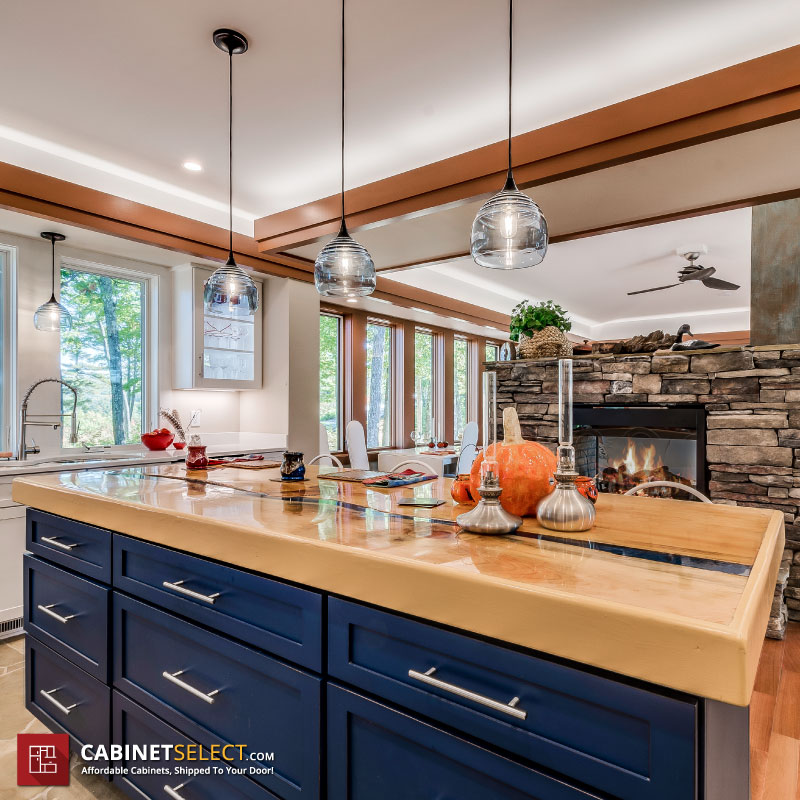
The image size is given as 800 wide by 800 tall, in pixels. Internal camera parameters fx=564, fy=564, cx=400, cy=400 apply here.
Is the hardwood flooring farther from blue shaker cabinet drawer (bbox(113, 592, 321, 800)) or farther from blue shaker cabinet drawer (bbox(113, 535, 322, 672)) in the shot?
blue shaker cabinet drawer (bbox(113, 535, 322, 672))

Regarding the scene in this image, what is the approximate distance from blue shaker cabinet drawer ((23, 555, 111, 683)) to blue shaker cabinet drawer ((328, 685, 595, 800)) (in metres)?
0.94

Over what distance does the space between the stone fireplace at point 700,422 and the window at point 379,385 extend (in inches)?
112

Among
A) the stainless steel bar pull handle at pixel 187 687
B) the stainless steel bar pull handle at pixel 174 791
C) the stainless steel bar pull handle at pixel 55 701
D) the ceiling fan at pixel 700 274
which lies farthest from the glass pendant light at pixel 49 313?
the ceiling fan at pixel 700 274

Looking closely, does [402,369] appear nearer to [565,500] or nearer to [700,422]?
[700,422]

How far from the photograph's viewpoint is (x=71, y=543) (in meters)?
1.80

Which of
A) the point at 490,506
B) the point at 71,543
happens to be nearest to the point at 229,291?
the point at 71,543

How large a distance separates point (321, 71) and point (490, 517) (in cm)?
224

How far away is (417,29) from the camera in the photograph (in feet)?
7.32

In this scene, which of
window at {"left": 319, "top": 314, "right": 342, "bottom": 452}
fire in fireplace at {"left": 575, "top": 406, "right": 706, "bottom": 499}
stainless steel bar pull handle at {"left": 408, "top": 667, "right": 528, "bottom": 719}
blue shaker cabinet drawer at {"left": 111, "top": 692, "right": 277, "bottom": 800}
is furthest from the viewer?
window at {"left": 319, "top": 314, "right": 342, "bottom": 452}

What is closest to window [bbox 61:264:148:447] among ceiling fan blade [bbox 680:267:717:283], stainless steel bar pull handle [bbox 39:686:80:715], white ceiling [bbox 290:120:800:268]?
white ceiling [bbox 290:120:800:268]

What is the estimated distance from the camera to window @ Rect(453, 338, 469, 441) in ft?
26.9

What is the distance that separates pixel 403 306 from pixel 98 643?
488 centimetres

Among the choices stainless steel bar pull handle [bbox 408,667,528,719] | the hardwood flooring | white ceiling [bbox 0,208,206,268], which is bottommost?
the hardwood flooring

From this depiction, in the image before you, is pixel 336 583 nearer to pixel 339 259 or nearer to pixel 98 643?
pixel 98 643
